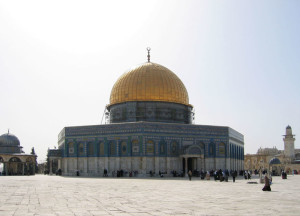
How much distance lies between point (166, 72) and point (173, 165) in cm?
1147

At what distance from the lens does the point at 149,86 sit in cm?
4391

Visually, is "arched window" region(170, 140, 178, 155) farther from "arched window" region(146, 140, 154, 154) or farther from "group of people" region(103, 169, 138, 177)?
"group of people" region(103, 169, 138, 177)

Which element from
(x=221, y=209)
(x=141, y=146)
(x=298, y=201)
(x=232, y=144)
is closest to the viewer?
(x=221, y=209)

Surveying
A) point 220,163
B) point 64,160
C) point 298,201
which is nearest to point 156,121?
point 220,163

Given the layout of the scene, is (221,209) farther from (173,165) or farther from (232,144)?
(232,144)

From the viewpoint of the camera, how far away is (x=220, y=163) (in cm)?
4247

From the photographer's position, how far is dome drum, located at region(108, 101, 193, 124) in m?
43.1

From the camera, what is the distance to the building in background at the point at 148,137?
3953cm

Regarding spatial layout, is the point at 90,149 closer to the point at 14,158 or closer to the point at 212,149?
the point at 212,149

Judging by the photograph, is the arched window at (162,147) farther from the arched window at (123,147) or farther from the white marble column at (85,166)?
the white marble column at (85,166)

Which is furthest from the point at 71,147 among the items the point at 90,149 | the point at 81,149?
the point at 90,149

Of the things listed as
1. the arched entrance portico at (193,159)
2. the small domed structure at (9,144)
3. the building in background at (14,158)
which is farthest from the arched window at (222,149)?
the small domed structure at (9,144)

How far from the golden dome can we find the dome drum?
0.54m

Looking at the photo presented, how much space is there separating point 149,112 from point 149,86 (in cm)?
289
